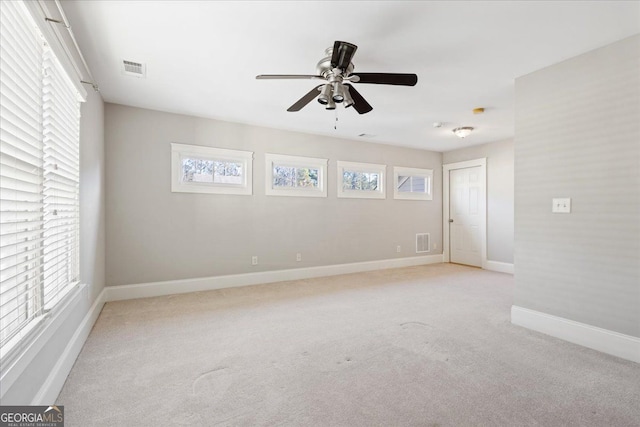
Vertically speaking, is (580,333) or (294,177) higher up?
(294,177)

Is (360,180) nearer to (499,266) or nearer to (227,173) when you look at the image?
(227,173)

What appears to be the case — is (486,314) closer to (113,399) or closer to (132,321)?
(113,399)

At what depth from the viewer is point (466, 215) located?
20.8ft

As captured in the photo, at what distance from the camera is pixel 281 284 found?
4660mm

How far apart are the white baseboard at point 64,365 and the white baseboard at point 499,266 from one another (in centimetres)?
618

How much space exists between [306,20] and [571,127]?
2.47 metres

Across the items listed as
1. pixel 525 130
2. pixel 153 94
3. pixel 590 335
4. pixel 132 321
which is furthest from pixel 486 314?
pixel 153 94

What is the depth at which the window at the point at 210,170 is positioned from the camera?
4.17 m

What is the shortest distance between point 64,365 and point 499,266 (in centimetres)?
627

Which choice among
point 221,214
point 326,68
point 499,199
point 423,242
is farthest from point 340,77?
point 423,242

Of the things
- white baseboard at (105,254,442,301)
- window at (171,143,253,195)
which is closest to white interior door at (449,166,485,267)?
white baseboard at (105,254,442,301)

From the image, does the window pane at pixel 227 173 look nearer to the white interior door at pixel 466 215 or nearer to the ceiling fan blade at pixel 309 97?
the ceiling fan blade at pixel 309 97

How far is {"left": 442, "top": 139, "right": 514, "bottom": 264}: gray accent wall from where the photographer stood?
5.54m

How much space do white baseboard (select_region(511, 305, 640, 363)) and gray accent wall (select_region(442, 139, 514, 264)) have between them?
9.59 feet
